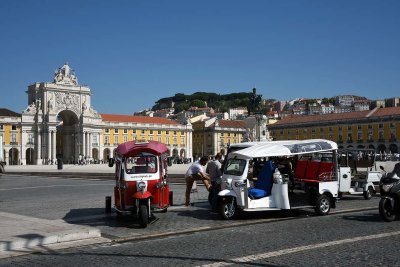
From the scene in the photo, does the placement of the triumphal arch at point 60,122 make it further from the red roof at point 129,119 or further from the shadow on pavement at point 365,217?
the shadow on pavement at point 365,217

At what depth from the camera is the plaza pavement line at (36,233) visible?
7.88 metres

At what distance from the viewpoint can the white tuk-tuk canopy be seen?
35.4 feet

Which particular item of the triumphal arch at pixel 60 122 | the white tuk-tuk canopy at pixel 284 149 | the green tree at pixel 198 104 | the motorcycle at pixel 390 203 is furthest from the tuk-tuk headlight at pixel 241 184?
the green tree at pixel 198 104

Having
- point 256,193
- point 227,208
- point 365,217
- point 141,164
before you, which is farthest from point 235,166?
point 365,217

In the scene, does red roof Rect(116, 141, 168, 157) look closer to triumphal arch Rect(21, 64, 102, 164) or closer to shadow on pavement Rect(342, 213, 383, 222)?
shadow on pavement Rect(342, 213, 383, 222)

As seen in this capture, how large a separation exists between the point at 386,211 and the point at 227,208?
10.7 feet

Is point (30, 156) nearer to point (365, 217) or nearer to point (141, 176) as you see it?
point (141, 176)

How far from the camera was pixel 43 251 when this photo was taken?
7637mm

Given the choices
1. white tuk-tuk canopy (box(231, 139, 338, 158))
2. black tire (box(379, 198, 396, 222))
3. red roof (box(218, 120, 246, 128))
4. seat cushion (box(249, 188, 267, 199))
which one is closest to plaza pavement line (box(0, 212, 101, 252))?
seat cushion (box(249, 188, 267, 199))

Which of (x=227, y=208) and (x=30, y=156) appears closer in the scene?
(x=227, y=208)

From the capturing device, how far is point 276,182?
1075cm

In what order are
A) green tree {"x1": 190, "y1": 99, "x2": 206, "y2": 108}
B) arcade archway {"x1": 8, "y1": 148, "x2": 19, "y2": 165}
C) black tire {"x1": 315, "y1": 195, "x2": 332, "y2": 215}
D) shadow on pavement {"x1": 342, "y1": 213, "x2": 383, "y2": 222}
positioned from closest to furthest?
shadow on pavement {"x1": 342, "y1": 213, "x2": 383, "y2": 222} < black tire {"x1": 315, "y1": 195, "x2": 332, "y2": 215} < arcade archway {"x1": 8, "y1": 148, "x2": 19, "y2": 165} < green tree {"x1": 190, "y1": 99, "x2": 206, "y2": 108}

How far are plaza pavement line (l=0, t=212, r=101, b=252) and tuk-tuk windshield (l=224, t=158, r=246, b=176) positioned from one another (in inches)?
133

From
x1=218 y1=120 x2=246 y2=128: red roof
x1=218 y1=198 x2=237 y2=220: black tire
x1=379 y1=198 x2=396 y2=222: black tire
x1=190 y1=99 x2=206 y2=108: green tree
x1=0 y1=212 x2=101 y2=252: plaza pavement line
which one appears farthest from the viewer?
x1=190 y1=99 x2=206 y2=108: green tree
